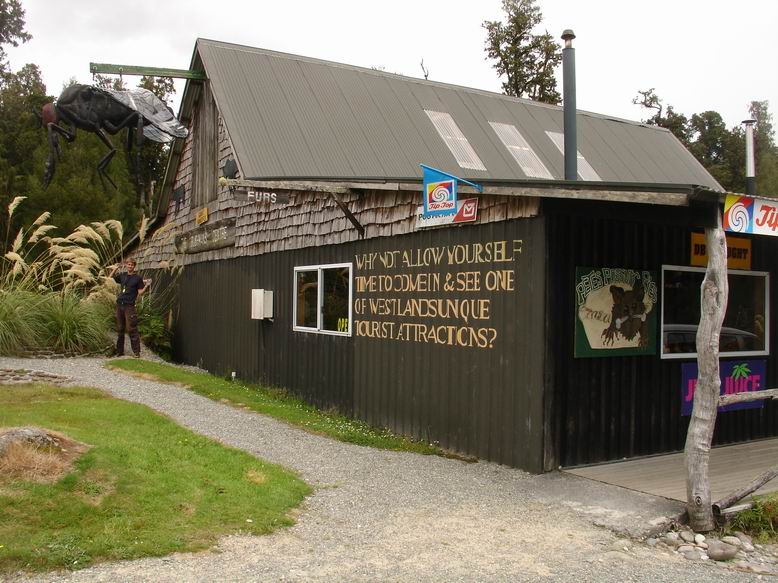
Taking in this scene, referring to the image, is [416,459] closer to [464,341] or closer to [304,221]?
[464,341]

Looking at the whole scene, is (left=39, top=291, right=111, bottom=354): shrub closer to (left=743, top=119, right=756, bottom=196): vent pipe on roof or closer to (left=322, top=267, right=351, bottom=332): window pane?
(left=322, top=267, right=351, bottom=332): window pane

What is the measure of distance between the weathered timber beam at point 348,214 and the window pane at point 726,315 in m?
3.82

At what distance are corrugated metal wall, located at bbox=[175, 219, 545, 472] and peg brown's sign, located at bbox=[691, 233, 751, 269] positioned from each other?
2.32 meters

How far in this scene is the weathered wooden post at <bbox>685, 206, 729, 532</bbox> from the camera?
5.66m

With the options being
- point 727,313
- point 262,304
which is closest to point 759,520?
point 727,313

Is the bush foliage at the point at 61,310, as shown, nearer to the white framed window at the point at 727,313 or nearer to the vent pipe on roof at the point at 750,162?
the white framed window at the point at 727,313

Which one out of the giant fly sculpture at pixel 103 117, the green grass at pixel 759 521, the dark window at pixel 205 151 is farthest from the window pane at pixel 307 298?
the green grass at pixel 759 521

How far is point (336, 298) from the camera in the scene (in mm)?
10648

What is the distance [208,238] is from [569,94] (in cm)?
773

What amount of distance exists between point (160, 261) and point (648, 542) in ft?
48.8

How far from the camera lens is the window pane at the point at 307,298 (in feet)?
36.8

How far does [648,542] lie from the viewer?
546 cm

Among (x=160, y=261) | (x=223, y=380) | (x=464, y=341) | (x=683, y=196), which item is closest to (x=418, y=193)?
(x=464, y=341)

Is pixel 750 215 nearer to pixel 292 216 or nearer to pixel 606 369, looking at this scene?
pixel 606 369
